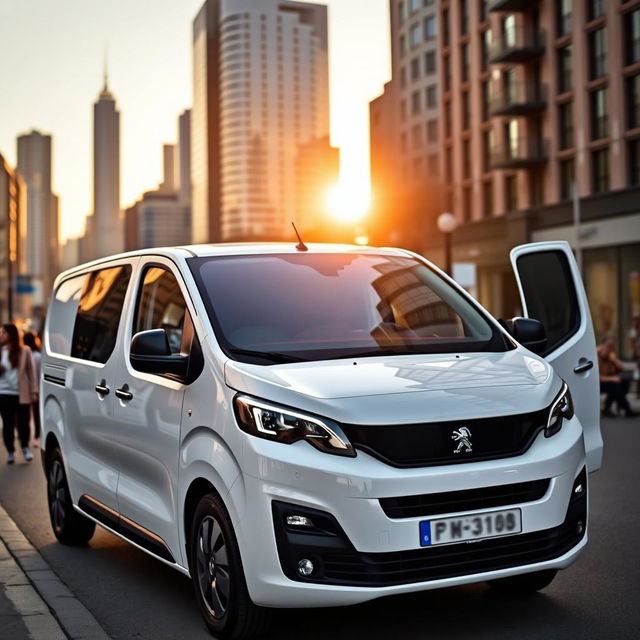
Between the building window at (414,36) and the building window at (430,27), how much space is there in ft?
2.12

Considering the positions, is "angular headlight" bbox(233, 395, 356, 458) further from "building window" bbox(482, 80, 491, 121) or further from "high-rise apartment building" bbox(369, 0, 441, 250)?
"high-rise apartment building" bbox(369, 0, 441, 250)

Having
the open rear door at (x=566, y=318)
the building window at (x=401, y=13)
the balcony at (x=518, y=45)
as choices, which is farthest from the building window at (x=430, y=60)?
the open rear door at (x=566, y=318)

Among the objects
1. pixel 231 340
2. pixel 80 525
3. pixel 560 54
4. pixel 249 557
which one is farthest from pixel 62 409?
pixel 560 54

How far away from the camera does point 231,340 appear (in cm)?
480

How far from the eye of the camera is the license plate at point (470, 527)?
4.08 m

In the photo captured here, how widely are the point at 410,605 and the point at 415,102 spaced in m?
62.0

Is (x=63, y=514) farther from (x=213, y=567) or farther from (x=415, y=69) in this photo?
(x=415, y=69)

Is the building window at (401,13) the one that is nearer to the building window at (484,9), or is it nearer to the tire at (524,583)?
the building window at (484,9)

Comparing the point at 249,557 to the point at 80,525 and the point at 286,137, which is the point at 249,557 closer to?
the point at 80,525

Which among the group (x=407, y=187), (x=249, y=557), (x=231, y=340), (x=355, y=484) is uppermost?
(x=407, y=187)

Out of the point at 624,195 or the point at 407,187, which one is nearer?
the point at 624,195

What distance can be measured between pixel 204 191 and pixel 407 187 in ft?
395

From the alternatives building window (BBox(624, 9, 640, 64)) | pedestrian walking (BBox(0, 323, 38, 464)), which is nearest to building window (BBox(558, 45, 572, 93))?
building window (BBox(624, 9, 640, 64))

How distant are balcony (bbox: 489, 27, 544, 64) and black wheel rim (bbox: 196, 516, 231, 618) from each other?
132 feet
